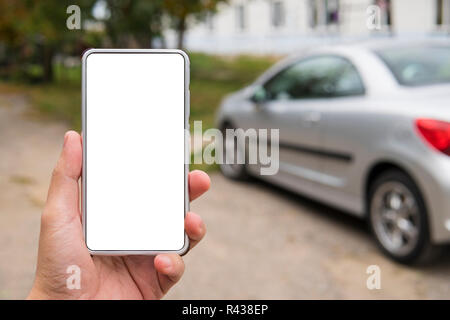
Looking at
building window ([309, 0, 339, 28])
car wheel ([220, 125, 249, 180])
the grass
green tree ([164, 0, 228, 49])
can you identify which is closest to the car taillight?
car wheel ([220, 125, 249, 180])

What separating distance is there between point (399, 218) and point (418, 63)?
1318 millimetres

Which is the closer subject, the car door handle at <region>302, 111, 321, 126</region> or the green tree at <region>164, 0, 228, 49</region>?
the car door handle at <region>302, 111, 321, 126</region>

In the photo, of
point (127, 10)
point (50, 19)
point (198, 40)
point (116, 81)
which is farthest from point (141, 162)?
point (198, 40)

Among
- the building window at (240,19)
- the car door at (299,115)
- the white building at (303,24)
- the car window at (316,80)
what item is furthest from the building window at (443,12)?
the car door at (299,115)

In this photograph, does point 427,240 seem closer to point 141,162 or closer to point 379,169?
→ point 379,169

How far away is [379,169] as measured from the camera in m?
4.79

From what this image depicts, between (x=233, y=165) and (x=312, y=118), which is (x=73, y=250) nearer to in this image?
(x=312, y=118)

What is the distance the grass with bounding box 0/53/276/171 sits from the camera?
46.5 feet

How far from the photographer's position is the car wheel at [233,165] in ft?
23.1

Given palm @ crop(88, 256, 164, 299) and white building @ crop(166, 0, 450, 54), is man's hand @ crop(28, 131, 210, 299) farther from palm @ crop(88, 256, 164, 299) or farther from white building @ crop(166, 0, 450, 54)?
white building @ crop(166, 0, 450, 54)

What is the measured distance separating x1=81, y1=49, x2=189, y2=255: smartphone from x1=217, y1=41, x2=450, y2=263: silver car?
297cm

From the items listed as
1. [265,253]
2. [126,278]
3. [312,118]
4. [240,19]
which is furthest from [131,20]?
[240,19]

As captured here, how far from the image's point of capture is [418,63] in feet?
16.5

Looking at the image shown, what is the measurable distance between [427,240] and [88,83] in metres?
3.32
